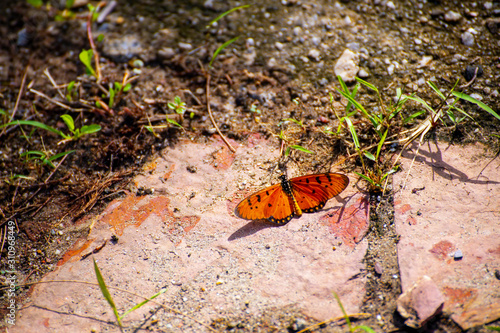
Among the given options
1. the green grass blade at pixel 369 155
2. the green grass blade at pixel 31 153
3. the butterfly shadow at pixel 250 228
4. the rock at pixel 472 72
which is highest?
the rock at pixel 472 72

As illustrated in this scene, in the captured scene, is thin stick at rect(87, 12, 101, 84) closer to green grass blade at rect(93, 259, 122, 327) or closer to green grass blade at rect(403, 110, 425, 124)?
green grass blade at rect(93, 259, 122, 327)

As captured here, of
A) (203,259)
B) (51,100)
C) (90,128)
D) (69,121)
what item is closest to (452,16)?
(203,259)

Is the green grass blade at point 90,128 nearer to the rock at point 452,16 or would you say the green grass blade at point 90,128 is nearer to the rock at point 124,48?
the rock at point 124,48

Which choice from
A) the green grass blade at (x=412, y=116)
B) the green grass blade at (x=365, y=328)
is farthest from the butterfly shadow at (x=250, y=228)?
the green grass blade at (x=412, y=116)

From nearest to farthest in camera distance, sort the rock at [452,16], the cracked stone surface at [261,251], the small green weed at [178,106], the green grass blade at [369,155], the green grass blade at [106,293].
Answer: the green grass blade at [106,293] → the cracked stone surface at [261,251] → the green grass blade at [369,155] → the small green weed at [178,106] → the rock at [452,16]

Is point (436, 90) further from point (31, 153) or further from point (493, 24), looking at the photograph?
point (31, 153)

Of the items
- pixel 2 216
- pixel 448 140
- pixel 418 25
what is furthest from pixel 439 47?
pixel 2 216

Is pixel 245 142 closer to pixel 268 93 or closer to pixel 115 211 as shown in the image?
pixel 268 93
